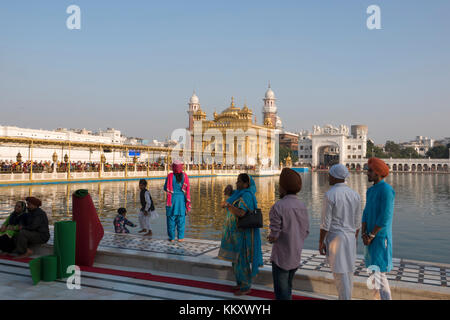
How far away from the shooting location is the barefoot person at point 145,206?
298 inches

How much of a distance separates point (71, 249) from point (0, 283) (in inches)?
33.5

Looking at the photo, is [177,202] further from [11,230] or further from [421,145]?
[421,145]

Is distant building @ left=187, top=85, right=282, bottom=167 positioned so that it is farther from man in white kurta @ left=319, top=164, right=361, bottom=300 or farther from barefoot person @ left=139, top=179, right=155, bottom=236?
man in white kurta @ left=319, top=164, right=361, bottom=300

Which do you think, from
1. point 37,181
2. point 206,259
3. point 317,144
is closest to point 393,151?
point 317,144

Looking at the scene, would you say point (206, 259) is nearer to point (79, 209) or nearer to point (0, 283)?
point (79, 209)

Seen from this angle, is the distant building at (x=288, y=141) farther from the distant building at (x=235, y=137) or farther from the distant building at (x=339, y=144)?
the distant building at (x=235, y=137)

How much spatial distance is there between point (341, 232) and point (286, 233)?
0.50m

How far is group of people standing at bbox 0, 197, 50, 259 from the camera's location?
584 cm

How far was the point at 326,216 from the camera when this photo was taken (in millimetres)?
3590

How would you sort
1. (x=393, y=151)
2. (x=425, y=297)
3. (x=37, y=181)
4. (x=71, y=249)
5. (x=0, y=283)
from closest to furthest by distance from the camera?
1. (x=425, y=297)
2. (x=0, y=283)
3. (x=71, y=249)
4. (x=37, y=181)
5. (x=393, y=151)

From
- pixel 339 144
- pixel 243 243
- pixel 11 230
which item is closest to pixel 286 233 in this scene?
pixel 243 243

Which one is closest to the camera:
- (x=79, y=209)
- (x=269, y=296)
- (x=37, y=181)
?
(x=269, y=296)

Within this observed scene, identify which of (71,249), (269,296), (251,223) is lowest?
(269,296)

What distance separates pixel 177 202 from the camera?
6.73 m
